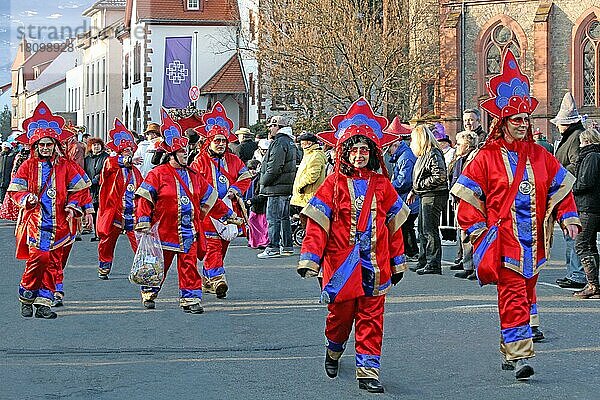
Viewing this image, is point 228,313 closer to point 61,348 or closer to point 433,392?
point 61,348

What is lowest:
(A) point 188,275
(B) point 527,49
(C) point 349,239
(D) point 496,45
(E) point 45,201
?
(A) point 188,275

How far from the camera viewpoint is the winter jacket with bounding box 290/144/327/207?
17.2 m

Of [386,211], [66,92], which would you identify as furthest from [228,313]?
[66,92]

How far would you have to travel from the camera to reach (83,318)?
1150cm

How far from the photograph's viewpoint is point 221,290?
42.2 ft

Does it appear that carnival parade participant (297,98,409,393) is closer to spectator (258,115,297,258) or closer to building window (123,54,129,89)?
spectator (258,115,297,258)

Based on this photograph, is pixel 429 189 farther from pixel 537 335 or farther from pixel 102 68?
pixel 102 68

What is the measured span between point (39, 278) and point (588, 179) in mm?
6217

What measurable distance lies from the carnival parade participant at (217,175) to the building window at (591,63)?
3260 centimetres

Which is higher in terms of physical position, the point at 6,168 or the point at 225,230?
the point at 6,168

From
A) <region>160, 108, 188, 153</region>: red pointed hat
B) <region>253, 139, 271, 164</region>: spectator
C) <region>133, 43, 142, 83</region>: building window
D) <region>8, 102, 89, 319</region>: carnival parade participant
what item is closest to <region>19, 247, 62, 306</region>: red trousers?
<region>8, 102, 89, 319</region>: carnival parade participant

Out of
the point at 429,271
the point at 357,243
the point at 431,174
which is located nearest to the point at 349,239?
the point at 357,243

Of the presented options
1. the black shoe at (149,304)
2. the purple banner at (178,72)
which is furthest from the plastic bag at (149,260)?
the purple banner at (178,72)

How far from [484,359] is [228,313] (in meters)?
A: 3.61
